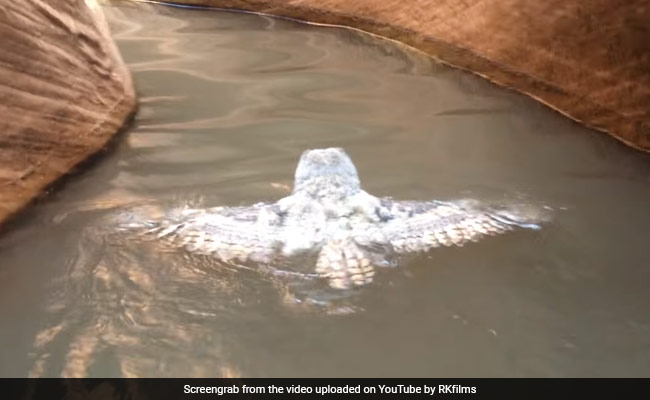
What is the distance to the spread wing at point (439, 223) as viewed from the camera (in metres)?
1.90

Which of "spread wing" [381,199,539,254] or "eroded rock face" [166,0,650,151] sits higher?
"eroded rock face" [166,0,650,151]

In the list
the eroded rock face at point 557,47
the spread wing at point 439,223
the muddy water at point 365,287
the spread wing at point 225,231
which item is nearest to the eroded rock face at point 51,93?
the muddy water at point 365,287

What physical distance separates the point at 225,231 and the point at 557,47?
171 cm

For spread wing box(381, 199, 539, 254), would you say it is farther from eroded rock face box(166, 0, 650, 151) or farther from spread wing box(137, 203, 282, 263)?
eroded rock face box(166, 0, 650, 151)

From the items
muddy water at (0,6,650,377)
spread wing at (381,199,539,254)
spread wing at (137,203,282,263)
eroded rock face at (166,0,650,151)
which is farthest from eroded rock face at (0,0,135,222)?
eroded rock face at (166,0,650,151)

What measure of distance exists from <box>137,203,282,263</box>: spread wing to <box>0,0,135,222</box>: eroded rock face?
0.47 m

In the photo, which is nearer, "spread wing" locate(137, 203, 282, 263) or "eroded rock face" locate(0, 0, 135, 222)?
"spread wing" locate(137, 203, 282, 263)

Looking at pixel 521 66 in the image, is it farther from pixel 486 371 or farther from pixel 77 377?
pixel 77 377

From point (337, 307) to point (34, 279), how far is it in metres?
0.78

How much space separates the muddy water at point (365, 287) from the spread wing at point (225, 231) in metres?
0.06

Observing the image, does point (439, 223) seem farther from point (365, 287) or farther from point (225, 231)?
point (225, 231)

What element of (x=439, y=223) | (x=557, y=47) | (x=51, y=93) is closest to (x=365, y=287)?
(x=439, y=223)

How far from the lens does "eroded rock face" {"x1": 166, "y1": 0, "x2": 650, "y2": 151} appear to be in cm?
258
